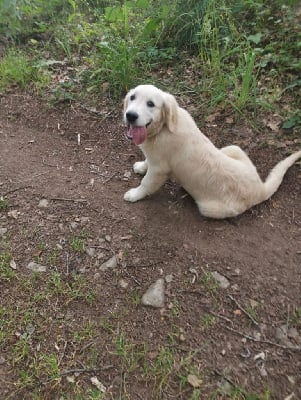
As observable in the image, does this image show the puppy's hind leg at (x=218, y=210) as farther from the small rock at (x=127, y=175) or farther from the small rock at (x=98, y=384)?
the small rock at (x=98, y=384)

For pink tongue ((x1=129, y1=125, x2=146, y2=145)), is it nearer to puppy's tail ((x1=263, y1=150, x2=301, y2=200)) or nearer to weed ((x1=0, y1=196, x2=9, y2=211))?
puppy's tail ((x1=263, y1=150, x2=301, y2=200))

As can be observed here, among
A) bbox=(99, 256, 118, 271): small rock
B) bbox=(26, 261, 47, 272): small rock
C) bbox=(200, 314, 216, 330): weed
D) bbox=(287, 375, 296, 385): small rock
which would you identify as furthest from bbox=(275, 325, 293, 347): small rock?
bbox=(26, 261, 47, 272): small rock

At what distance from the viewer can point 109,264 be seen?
9.50 ft

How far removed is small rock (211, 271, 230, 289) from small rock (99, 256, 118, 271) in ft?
2.48

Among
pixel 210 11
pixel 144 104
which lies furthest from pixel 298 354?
pixel 210 11

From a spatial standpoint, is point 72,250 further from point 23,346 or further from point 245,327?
point 245,327

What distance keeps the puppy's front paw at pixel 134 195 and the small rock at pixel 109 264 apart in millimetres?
606

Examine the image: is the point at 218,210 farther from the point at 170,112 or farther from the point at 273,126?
the point at 273,126

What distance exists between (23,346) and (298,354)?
178 cm

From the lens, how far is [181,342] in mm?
2451

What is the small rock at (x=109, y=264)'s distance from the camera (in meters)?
2.88

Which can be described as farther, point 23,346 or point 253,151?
point 253,151

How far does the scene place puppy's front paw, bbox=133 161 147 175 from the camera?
11.7 ft

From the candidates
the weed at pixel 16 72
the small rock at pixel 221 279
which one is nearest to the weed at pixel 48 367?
the small rock at pixel 221 279
